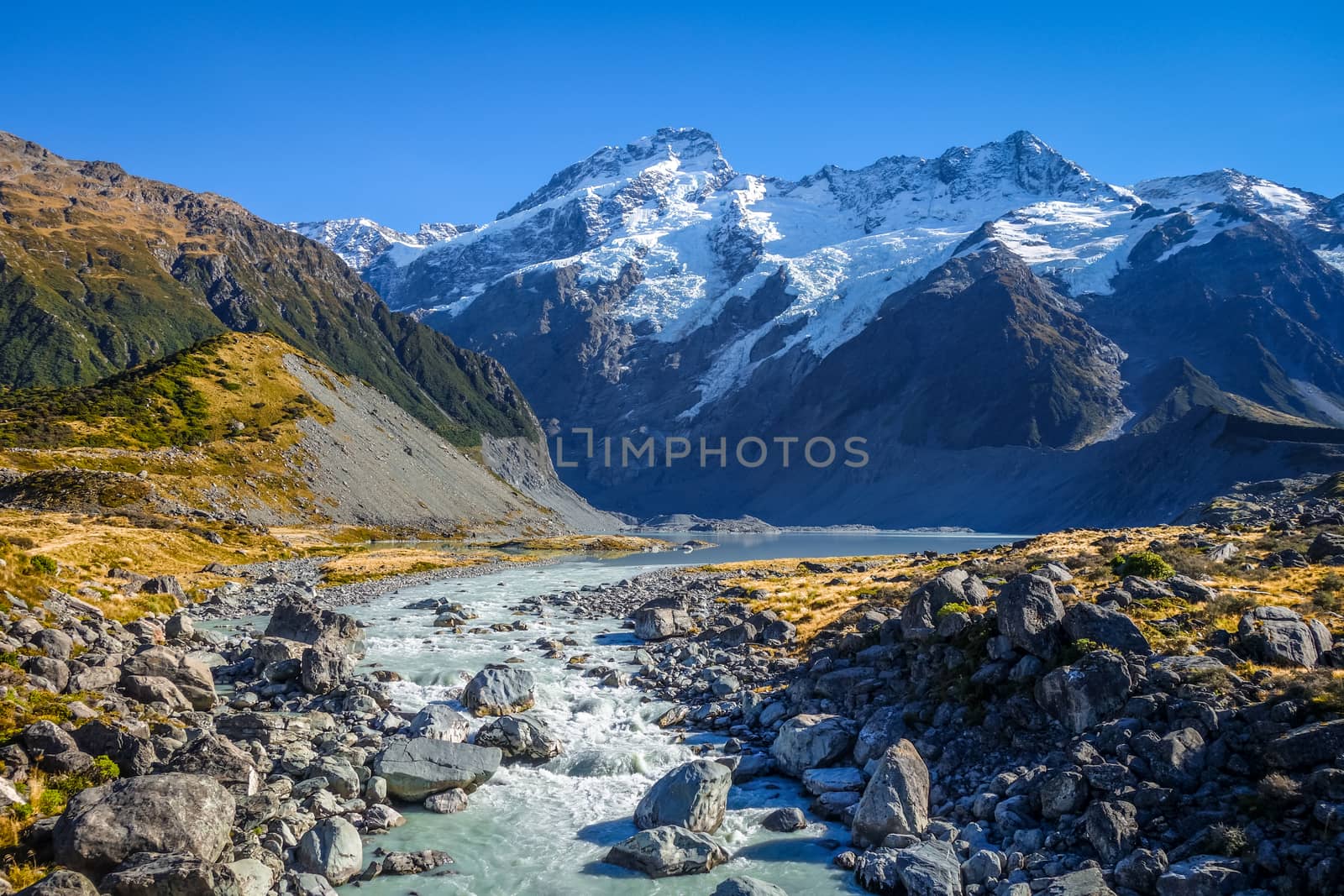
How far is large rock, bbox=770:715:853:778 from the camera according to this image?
27.2 meters

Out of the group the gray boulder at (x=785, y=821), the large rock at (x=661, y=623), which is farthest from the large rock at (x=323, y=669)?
the gray boulder at (x=785, y=821)

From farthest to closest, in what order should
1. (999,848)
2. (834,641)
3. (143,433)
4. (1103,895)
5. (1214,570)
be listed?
(143,433) → (834,641) → (1214,570) → (999,848) → (1103,895)

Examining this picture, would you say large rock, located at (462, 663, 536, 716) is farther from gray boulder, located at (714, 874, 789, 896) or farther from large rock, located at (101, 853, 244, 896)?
large rock, located at (101, 853, 244, 896)

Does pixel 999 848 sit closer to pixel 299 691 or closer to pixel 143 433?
pixel 299 691

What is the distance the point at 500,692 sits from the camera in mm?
34031

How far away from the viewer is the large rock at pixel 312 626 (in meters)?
43.2

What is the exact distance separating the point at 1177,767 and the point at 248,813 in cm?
2351

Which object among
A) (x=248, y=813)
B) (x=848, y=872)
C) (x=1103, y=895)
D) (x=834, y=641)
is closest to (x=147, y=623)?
(x=248, y=813)

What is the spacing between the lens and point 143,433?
130m

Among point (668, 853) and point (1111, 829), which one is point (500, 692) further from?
point (1111, 829)

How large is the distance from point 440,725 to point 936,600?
64.1ft

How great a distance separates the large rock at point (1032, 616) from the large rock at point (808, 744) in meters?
6.40

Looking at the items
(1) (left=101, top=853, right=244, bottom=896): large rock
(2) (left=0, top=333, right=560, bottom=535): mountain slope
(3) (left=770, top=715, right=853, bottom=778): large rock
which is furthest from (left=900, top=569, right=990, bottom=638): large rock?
(2) (left=0, top=333, right=560, bottom=535): mountain slope

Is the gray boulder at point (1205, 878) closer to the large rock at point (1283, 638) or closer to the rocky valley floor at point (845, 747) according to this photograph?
the rocky valley floor at point (845, 747)
